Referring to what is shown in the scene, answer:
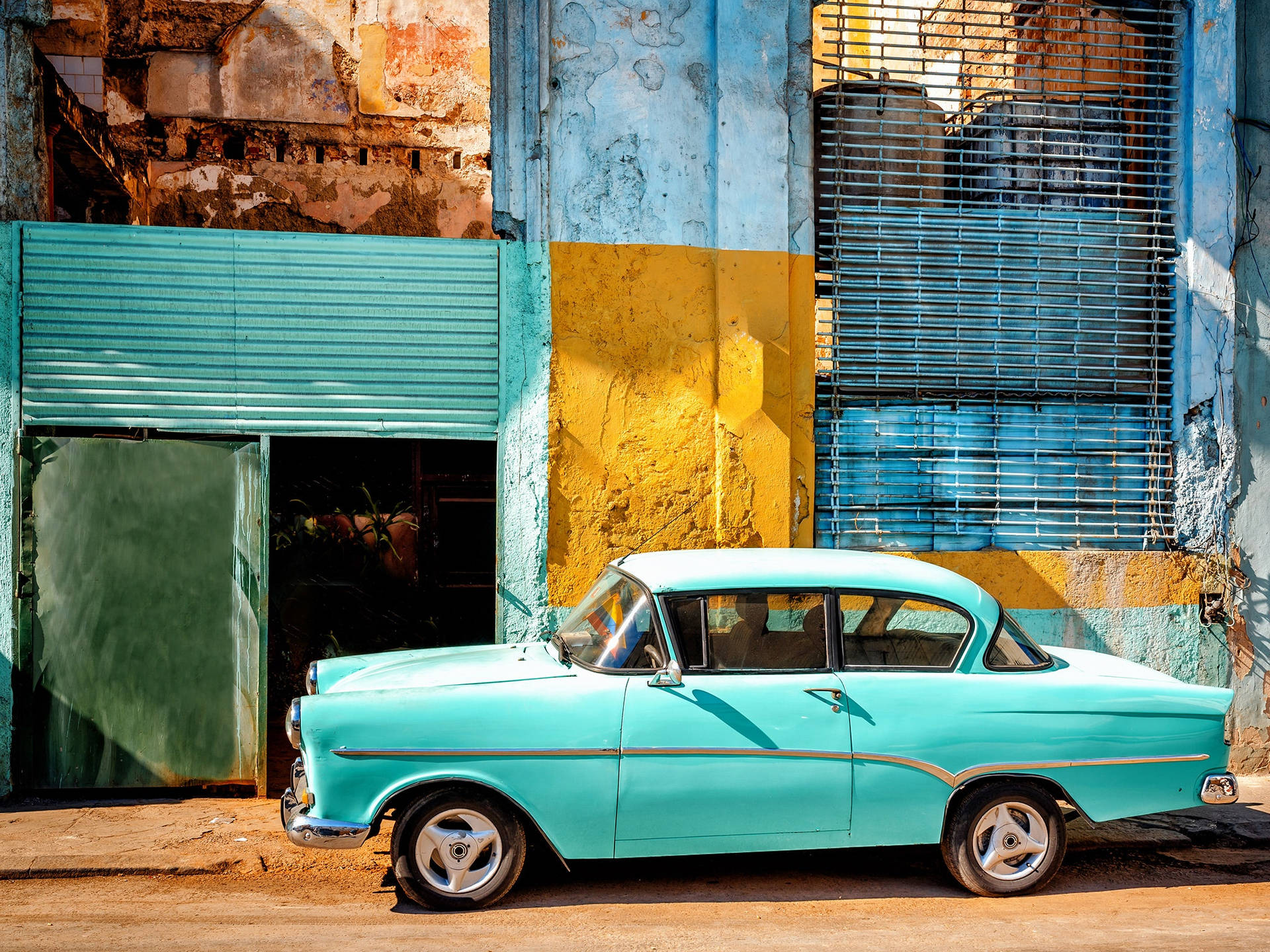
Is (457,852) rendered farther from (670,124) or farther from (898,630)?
(670,124)

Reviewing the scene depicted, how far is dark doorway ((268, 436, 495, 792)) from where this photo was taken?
29.5 ft

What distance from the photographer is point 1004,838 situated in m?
4.42

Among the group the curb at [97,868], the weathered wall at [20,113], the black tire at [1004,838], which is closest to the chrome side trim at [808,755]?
the black tire at [1004,838]

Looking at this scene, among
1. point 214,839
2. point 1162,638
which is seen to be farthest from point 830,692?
point 1162,638

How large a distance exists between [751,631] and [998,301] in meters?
3.67

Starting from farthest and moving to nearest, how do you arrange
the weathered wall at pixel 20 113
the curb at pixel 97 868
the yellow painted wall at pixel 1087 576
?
the yellow painted wall at pixel 1087 576 → the weathered wall at pixel 20 113 → the curb at pixel 97 868

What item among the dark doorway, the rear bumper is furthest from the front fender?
the dark doorway

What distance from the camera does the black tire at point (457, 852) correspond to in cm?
409

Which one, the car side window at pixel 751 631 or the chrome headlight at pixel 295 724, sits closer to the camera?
the chrome headlight at pixel 295 724

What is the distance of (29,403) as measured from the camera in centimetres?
589

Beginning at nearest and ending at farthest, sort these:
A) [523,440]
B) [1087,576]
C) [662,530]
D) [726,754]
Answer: [726,754], [523,440], [662,530], [1087,576]

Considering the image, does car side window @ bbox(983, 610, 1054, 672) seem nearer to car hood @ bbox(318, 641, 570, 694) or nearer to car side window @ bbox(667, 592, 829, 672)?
car side window @ bbox(667, 592, 829, 672)

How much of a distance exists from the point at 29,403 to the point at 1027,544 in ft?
20.9

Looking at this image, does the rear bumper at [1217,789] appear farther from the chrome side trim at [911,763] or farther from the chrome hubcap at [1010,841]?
the chrome side trim at [911,763]
